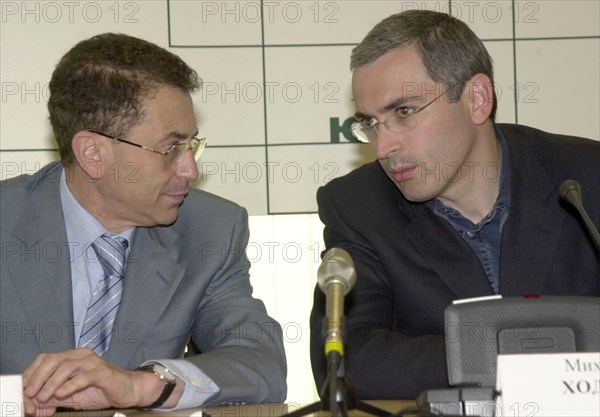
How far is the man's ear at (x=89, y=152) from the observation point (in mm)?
2537

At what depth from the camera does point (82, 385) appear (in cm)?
192

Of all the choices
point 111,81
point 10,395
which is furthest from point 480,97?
point 10,395

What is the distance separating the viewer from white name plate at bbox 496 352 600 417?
1.48 m

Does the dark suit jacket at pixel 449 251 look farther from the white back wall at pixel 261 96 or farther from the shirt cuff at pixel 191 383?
the white back wall at pixel 261 96

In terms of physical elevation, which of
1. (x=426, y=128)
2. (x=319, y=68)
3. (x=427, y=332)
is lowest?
(x=427, y=332)

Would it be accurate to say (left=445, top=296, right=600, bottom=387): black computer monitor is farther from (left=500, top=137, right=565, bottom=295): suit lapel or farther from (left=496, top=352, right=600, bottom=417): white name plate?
(left=500, top=137, right=565, bottom=295): suit lapel

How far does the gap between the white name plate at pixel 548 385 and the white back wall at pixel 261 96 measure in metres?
1.86

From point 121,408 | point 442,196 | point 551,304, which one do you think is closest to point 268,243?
point 442,196

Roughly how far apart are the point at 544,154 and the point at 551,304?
3.30ft

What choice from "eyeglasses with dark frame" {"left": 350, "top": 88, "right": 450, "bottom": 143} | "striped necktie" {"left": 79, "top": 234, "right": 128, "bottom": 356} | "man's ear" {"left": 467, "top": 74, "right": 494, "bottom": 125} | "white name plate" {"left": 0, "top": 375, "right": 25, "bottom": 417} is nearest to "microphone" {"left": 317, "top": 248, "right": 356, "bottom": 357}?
"white name plate" {"left": 0, "top": 375, "right": 25, "bottom": 417}

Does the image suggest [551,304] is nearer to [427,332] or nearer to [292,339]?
[427,332]

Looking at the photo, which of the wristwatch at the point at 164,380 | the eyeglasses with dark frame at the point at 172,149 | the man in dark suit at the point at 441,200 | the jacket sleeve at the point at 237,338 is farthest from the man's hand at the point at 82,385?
the eyeglasses with dark frame at the point at 172,149

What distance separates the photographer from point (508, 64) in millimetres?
3416

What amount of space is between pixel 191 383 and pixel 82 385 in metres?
0.27
